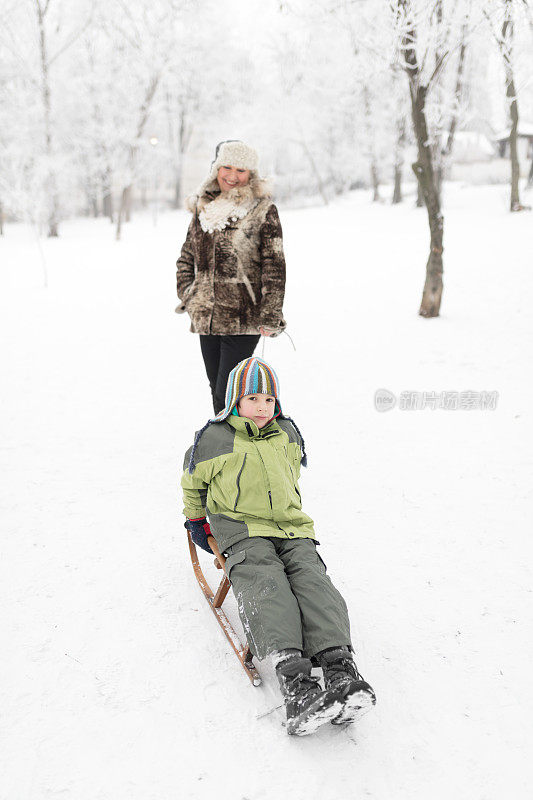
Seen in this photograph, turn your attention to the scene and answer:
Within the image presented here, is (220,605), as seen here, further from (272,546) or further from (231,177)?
(231,177)

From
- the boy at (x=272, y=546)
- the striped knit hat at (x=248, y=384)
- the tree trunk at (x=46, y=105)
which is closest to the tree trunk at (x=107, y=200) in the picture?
the tree trunk at (x=46, y=105)

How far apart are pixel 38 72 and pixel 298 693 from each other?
23550mm

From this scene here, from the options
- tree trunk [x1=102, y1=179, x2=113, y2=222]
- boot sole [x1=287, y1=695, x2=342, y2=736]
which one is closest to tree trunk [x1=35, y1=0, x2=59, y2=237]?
tree trunk [x1=102, y1=179, x2=113, y2=222]

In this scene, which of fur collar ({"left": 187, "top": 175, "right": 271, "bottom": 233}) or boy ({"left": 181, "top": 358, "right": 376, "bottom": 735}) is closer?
boy ({"left": 181, "top": 358, "right": 376, "bottom": 735})

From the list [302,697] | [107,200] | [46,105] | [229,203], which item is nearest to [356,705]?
[302,697]

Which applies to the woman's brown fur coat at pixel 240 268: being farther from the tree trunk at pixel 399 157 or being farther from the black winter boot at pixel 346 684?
the tree trunk at pixel 399 157

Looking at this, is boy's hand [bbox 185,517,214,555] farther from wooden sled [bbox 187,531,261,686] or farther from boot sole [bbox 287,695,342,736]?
boot sole [bbox 287,695,342,736]

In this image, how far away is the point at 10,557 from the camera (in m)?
3.04

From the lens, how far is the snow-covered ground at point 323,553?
6.43ft

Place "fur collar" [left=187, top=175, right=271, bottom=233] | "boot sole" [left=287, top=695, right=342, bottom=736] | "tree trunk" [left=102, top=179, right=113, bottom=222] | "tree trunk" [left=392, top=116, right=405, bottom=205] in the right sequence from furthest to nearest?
"tree trunk" [left=102, top=179, right=113, bottom=222] < "tree trunk" [left=392, top=116, right=405, bottom=205] < "fur collar" [left=187, top=175, right=271, bottom=233] < "boot sole" [left=287, top=695, right=342, bottom=736]

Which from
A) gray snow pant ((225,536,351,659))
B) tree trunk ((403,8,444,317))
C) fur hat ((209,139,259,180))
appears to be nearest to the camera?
gray snow pant ((225,536,351,659))

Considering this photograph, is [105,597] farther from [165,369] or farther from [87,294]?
[87,294]

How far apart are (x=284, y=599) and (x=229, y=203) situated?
90.0 inches

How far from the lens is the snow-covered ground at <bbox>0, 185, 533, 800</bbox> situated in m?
1.96
